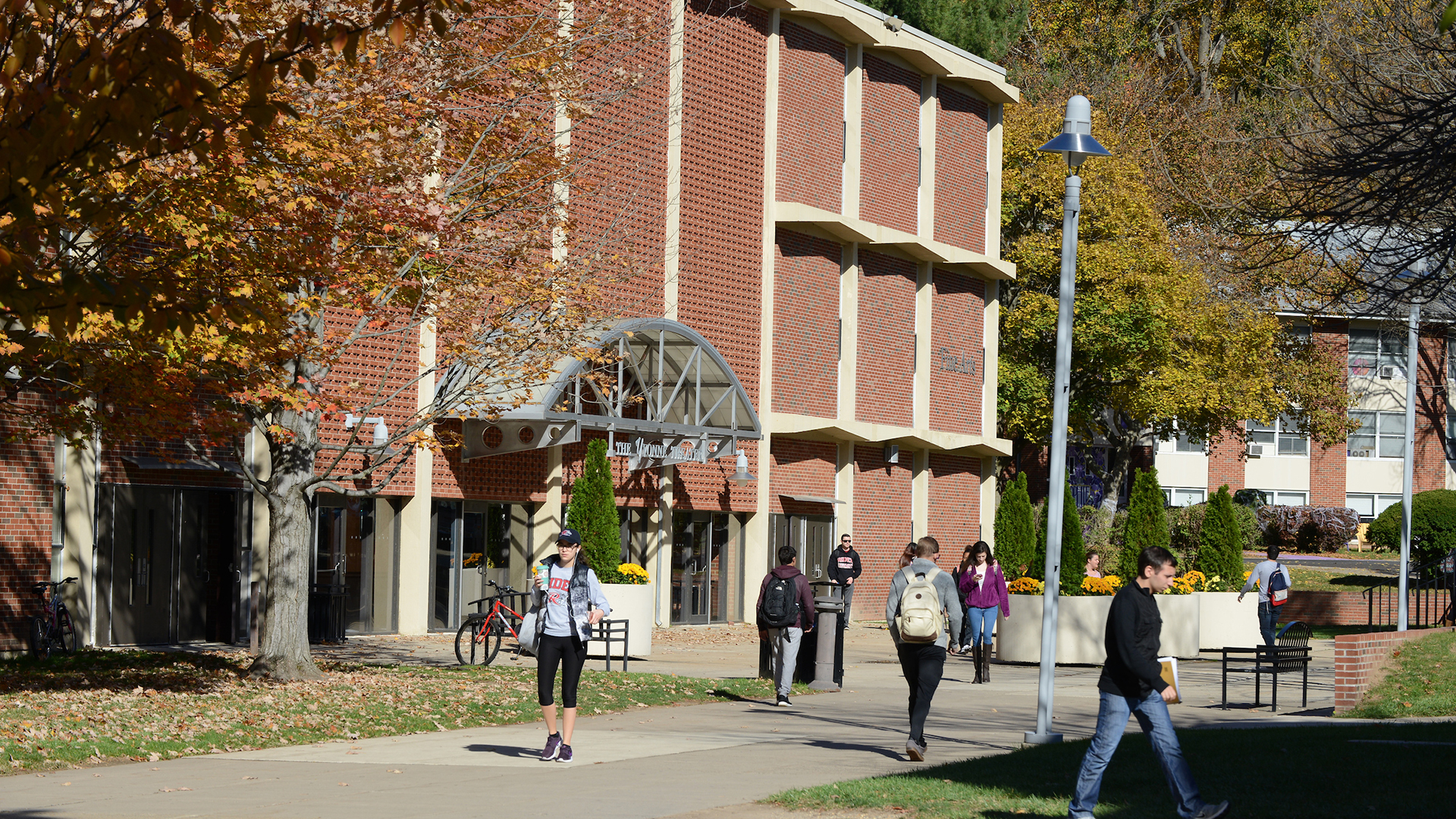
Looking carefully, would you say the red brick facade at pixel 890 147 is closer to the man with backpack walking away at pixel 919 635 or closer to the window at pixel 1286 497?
the man with backpack walking away at pixel 919 635

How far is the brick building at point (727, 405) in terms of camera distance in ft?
76.8

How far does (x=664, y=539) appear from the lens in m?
32.1

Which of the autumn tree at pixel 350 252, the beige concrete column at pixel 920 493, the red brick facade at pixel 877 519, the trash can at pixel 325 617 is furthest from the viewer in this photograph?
the beige concrete column at pixel 920 493

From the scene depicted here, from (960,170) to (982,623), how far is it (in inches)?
784

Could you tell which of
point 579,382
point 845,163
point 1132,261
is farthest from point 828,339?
point 1132,261

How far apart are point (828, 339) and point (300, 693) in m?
20.6

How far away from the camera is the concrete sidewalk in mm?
10250

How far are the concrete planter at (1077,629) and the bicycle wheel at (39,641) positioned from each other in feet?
45.9

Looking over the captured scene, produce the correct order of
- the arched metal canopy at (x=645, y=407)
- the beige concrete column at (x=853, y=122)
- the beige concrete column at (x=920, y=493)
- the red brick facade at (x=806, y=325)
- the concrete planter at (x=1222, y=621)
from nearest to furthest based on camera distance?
the arched metal canopy at (x=645, y=407), the concrete planter at (x=1222, y=621), the red brick facade at (x=806, y=325), the beige concrete column at (x=853, y=122), the beige concrete column at (x=920, y=493)

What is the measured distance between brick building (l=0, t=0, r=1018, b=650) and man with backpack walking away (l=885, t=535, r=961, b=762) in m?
13.4

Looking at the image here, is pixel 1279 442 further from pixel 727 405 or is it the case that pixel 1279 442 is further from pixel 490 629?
pixel 490 629

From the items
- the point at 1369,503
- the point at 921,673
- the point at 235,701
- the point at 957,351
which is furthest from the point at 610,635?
the point at 1369,503

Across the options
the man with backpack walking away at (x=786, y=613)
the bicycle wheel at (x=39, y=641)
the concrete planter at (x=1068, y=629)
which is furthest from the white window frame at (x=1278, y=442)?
the bicycle wheel at (x=39, y=641)

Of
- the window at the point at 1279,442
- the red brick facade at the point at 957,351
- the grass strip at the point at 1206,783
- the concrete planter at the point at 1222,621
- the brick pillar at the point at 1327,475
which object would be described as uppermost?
the red brick facade at the point at 957,351
